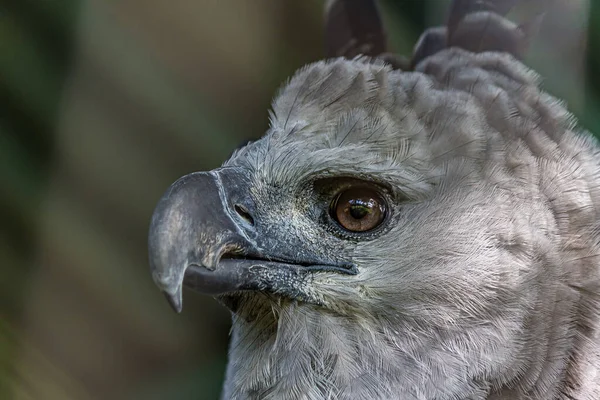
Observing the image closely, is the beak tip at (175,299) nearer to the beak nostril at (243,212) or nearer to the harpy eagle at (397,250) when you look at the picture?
the harpy eagle at (397,250)

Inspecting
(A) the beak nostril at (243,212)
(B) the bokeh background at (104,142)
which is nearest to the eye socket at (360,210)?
(A) the beak nostril at (243,212)

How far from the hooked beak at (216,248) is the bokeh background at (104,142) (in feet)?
2.57

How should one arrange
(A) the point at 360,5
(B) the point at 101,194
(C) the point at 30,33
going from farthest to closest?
(B) the point at 101,194 < (C) the point at 30,33 < (A) the point at 360,5

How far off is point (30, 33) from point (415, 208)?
4.07 ft

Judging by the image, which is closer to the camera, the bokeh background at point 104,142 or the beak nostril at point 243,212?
the beak nostril at point 243,212

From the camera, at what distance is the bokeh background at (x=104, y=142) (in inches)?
67.7

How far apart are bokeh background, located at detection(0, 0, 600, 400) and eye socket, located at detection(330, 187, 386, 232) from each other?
2.52ft

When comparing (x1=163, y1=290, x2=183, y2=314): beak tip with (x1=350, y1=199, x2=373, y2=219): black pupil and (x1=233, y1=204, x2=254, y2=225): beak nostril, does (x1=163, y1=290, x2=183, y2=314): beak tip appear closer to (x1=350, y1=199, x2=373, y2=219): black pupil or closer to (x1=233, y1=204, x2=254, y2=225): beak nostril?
(x1=233, y1=204, x2=254, y2=225): beak nostril

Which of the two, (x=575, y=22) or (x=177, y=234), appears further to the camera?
(x=575, y=22)

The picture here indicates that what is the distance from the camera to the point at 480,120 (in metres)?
0.95

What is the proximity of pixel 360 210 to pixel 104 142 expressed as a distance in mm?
1089

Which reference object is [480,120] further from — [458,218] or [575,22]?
[575,22]

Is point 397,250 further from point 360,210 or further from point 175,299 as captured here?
point 175,299

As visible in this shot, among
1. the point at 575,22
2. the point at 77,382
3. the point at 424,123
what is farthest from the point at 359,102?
the point at 77,382
